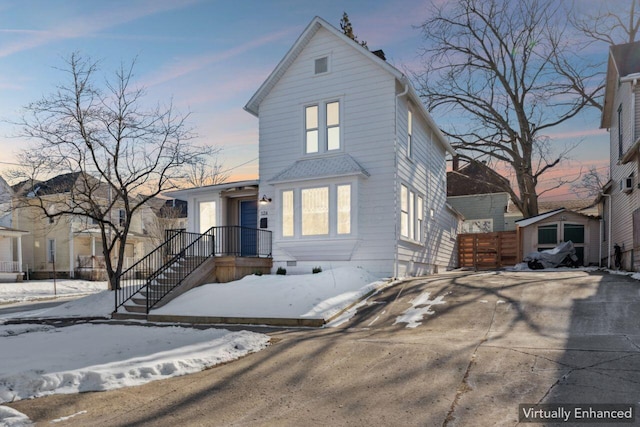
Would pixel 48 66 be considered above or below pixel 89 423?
above

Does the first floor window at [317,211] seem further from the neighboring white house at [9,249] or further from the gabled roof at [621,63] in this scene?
the neighboring white house at [9,249]

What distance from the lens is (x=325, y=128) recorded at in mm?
14867

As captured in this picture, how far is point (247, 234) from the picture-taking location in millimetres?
16828

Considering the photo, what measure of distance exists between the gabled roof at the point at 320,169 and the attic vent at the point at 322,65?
9.88 feet

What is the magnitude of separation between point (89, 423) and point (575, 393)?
4.73 m

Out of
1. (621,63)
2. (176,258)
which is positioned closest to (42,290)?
(176,258)

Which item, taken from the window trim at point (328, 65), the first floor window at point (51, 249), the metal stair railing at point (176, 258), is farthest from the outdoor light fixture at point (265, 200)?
the first floor window at point (51, 249)

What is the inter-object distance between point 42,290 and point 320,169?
20600mm

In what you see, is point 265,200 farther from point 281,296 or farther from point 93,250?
point 93,250

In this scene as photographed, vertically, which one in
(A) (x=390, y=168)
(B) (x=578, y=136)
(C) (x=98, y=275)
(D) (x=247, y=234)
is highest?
(B) (x=578, y=136)

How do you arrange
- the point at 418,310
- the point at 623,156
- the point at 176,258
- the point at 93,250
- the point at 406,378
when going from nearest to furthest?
the point at 406,378, the point at 418,310, the point at 176,258, the point at 623,156, the point at 93,250

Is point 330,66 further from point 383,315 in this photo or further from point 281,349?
point 281,349

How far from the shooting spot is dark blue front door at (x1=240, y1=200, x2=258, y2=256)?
53.9ft

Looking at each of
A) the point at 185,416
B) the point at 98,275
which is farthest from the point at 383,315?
the point at 98,275
